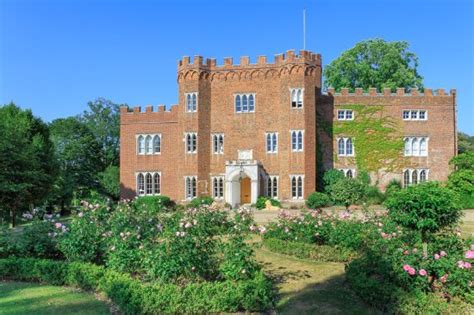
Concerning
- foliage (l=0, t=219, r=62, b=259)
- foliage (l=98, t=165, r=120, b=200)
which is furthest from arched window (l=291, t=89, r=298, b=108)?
foliage (l=0, t=219, r=62, b=259)

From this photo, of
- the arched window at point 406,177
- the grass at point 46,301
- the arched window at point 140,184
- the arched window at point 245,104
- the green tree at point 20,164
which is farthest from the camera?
the arched window at point 140,184

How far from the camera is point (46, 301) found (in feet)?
24.3

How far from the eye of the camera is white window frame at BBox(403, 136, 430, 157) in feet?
102

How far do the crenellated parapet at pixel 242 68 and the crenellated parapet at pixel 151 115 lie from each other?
3022 mm

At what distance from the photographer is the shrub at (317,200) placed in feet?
88.6

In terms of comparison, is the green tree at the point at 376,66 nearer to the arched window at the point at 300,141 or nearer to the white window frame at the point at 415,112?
the white window frame at the point at 415,112

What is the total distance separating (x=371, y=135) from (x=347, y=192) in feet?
22.9

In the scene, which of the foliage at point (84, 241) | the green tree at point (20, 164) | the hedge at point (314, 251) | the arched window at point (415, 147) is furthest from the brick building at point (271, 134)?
the foliage at point (84, 241)

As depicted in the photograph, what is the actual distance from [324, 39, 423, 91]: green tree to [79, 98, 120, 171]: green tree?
27.3 meters

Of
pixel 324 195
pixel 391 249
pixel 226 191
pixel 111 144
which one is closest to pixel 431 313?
pixel 391 249

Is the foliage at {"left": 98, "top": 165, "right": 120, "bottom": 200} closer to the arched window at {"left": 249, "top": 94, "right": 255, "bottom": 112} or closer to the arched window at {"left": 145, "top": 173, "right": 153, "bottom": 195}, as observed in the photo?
the arched window at {"left": 145, "top": 173, "right": 153, "bottom": 195}

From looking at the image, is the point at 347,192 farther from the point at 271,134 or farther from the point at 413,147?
the point at 413,147

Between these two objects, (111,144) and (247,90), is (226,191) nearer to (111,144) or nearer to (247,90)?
(247,90)

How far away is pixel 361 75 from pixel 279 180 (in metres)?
18.7
